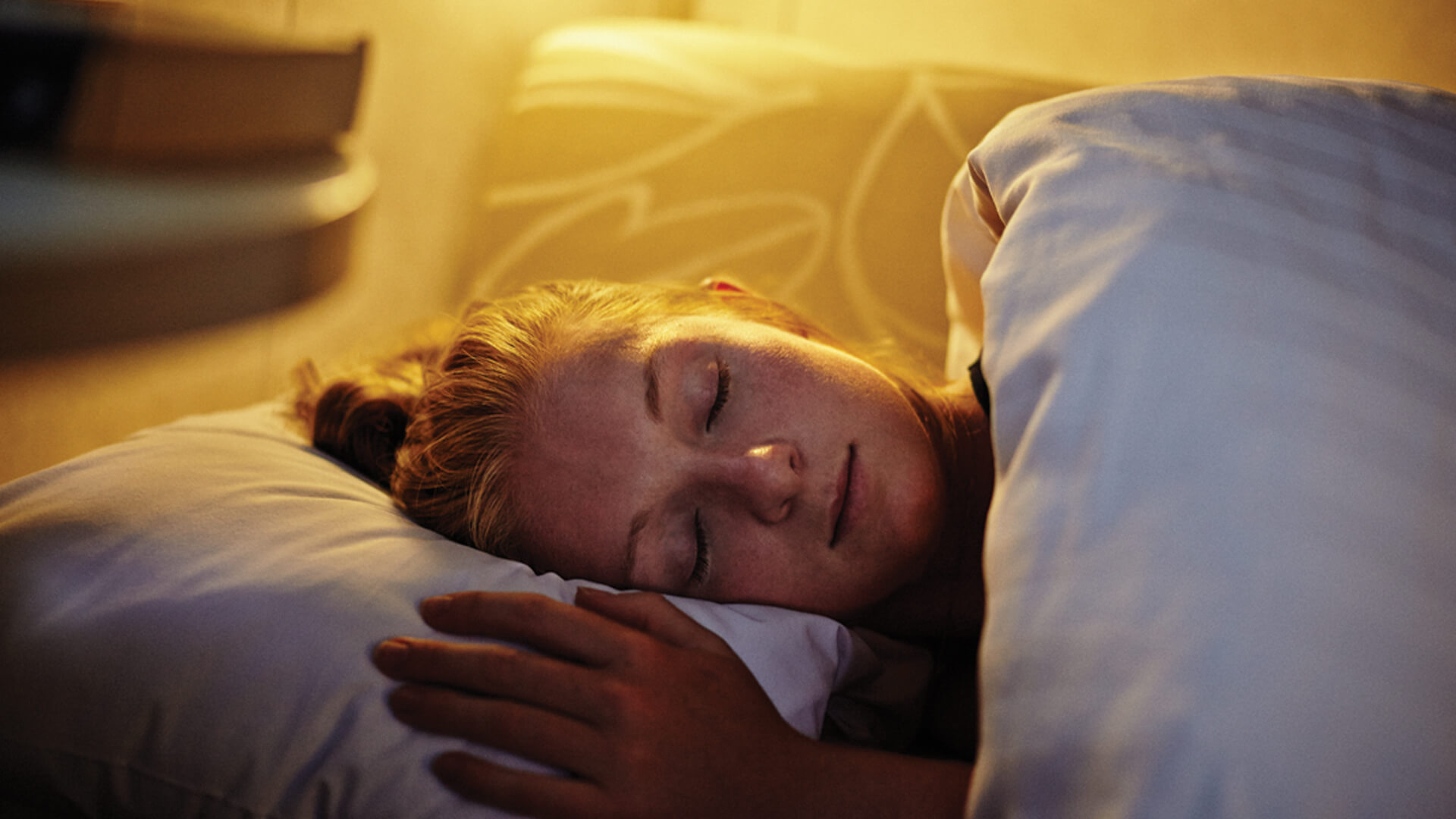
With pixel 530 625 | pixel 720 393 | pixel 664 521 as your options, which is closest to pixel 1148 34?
pixel 720 393

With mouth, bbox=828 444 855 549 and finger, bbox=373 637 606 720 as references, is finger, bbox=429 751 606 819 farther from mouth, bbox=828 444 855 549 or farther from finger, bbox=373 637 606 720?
mouth, bbox=828 444 855 549

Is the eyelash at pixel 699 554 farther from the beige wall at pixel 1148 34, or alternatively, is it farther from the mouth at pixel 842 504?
the beige wall at pixel 1148 34

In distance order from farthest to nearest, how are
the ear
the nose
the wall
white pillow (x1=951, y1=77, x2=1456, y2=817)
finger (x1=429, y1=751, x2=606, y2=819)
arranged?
the ear → the wall → the nose → finger (x1=429, y1=751, x2=606, y2=819) → white pillow (x1=951, y1=77, x2=1456, y2=817)

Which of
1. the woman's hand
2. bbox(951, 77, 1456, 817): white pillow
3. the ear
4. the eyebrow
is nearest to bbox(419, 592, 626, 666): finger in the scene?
the woman's hand

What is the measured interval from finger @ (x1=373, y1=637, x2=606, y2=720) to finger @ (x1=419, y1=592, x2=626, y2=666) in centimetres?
1

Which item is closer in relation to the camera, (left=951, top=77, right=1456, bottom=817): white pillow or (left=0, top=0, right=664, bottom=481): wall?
(left=951, top=77, right=1456, bottom=817): white pillow

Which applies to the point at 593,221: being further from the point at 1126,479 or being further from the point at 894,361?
A: the point at 1126,479

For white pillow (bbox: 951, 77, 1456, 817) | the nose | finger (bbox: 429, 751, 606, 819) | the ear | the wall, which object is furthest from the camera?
the ear

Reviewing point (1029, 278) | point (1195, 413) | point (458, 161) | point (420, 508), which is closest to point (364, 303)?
point (458, 161)

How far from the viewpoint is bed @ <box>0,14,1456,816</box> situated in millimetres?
368

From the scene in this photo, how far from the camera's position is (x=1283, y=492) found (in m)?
0.40

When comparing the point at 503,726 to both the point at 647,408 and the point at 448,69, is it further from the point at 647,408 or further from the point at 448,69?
the point at 448,69

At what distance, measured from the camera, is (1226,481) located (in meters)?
0.40

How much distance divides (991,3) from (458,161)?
874 millimetres
